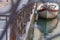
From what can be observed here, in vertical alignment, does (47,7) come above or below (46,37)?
above

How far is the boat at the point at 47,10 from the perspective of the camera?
71.1 inches

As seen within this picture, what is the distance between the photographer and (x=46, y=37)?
75.3 inches

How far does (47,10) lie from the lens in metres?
1.82

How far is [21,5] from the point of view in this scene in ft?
6.01

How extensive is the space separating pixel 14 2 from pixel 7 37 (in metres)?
0.34

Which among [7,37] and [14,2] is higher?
[14,2]

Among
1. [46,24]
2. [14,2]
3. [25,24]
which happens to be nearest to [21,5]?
[14,2]

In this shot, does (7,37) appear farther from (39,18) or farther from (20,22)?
(39,18)

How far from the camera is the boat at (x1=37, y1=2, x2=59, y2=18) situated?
1806mm

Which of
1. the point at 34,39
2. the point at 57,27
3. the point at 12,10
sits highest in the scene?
the point at 12,10

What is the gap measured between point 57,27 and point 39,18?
0.20m

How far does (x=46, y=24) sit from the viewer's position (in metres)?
1.91

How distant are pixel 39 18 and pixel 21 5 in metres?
0.21

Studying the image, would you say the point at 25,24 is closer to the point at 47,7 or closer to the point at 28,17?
the point at 28,17
